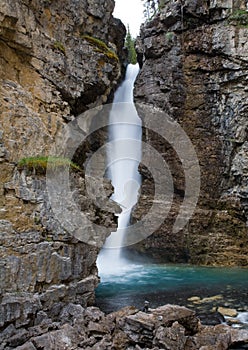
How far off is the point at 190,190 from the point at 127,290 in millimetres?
8937

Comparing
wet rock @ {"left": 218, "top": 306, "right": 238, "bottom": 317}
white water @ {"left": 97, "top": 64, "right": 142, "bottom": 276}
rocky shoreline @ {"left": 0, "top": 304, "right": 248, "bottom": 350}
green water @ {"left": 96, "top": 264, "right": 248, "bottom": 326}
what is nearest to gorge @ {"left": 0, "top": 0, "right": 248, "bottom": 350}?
rocky shoreline @ {"left": 0, "top": 304, "right": 248, "bottom": 350}

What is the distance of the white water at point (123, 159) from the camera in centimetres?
1988

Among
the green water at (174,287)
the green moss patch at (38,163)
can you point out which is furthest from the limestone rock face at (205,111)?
the green moss patch at (38,163)

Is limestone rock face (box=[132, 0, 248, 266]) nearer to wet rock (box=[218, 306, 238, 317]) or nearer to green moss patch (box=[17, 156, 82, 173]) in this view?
wet rock (box=[218, 306, 238, 317])

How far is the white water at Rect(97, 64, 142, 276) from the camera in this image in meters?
19.9

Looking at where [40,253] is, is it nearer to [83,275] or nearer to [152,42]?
[83,275]

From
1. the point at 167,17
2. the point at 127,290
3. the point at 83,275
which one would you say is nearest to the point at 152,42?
the point at 167,17

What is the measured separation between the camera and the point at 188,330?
7004mm

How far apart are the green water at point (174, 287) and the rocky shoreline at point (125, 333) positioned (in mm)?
2203

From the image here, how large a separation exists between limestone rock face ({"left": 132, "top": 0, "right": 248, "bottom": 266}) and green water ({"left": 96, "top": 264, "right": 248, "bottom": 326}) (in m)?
1.87

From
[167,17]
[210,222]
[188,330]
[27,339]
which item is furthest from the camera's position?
[167,17]

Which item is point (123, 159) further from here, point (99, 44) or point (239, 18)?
point (99, 44)

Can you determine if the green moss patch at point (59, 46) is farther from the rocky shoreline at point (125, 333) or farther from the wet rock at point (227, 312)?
the wet rock at point (227, 312)

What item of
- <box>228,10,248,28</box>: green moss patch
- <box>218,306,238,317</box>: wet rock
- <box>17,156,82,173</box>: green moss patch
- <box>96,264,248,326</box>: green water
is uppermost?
<box>228,10,248,28</box>: green moss patch
